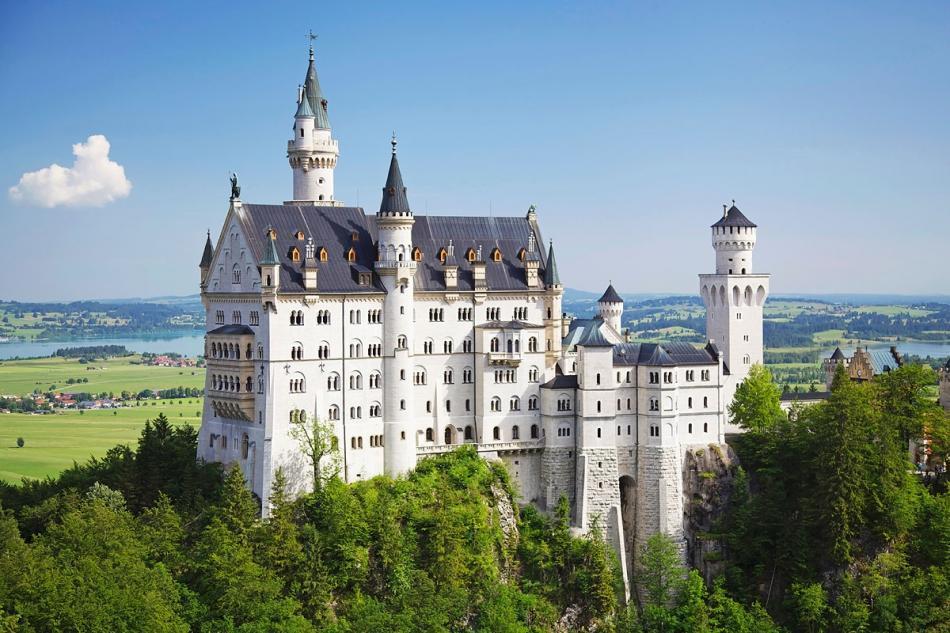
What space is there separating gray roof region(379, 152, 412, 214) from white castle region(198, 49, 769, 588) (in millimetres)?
105

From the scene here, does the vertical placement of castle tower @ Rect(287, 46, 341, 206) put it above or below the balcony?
above

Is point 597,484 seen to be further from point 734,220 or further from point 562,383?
point 734,220

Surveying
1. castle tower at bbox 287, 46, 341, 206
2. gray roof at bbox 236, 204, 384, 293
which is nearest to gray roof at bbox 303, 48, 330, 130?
castle tower at bbox 287, 46, 341, 206

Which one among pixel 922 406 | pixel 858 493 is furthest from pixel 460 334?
pixel 922 406

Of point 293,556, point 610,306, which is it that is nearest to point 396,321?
point 293,556

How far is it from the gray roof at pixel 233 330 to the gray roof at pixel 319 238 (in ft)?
13.8

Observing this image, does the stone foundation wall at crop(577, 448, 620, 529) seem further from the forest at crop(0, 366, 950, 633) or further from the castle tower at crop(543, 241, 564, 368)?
the castle tower at crop(543, 241, 564, 368)

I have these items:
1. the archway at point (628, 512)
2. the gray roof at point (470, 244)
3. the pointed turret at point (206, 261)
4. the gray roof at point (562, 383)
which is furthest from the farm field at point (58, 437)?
the archway at point (628, 512)

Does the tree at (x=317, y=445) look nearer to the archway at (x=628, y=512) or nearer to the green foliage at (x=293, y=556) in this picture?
the green foliage at (x=293, y=556)

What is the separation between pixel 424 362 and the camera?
99812 millimetres

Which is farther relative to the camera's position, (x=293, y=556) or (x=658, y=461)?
(x=658, y=461)

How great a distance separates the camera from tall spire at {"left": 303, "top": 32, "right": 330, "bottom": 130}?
10656cm

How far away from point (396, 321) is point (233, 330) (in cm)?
1195

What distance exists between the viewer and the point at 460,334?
101250mm
